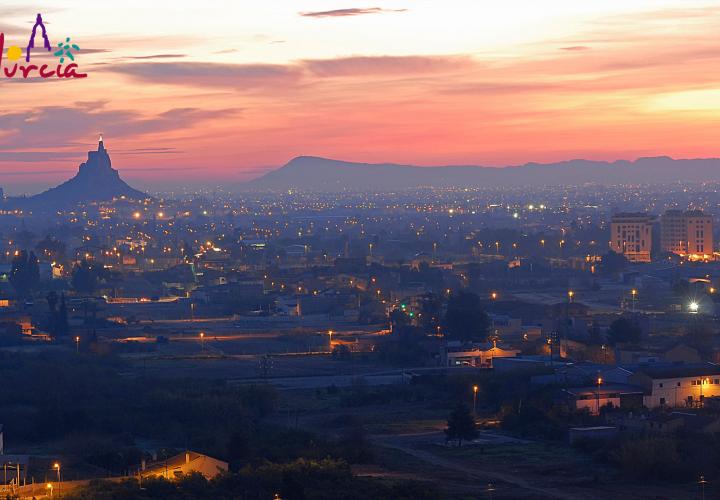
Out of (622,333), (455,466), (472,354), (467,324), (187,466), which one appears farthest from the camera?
(467,324)

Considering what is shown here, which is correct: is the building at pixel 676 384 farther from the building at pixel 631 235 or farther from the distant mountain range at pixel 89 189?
the distant mountain range at pixel 89 189

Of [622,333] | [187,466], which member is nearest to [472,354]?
[622,333]

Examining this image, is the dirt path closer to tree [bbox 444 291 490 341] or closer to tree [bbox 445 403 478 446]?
tree [bbox 445 403 478 446]

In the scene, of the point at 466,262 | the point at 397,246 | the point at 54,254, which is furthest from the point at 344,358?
the point at 397,246

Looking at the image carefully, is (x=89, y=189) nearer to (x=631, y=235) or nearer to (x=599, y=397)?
(x=631, y=235)

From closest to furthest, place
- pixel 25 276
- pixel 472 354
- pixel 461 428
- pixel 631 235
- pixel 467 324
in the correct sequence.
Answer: pixel 461 428, pixel 472 354, pixel 467 324, pixel 25 276, pixel 631 235
